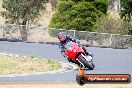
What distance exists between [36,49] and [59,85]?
1975 centimetres

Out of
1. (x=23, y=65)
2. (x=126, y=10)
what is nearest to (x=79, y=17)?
(x=126, y=10)

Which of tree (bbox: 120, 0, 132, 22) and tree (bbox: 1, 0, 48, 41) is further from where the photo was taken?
tree (bbox: 1, 0, 48, 41)

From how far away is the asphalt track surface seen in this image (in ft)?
65.5

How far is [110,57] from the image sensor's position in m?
34.1

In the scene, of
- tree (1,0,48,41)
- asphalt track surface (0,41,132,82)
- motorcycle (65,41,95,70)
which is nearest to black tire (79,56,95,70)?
motorcycle (65,41,95,70)

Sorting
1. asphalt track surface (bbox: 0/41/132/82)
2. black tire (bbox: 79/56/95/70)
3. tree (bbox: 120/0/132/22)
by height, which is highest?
black tire (bbox: 79/56/95/70)

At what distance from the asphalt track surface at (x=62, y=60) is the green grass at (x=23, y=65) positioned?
1.69m

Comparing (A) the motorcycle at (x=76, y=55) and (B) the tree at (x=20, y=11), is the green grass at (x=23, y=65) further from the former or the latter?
(B) the tree at (x=20, y=11)

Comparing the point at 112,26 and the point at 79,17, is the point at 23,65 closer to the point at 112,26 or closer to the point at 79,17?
the point at 112,26

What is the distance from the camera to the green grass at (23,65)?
22739 millimetres

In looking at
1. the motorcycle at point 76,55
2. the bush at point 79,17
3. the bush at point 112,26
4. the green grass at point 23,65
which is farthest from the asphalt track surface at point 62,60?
the motorcycle at point 76,55

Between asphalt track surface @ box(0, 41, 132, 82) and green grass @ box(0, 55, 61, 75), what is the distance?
1.69m

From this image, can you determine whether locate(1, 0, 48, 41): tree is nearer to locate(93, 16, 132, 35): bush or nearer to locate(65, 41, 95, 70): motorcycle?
locate(93, 16, 132, 35): bush

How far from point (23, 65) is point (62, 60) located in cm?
519
